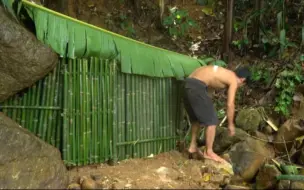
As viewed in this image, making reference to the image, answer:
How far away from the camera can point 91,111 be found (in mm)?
4742

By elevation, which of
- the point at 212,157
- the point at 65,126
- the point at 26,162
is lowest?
the point at 212,157

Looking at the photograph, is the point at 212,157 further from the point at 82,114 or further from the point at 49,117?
the point at 49,117

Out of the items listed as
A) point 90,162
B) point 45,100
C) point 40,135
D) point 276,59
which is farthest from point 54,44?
point 276,59

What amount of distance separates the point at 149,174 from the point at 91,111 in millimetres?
1162

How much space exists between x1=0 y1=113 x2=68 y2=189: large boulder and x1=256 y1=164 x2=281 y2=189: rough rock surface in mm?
2821

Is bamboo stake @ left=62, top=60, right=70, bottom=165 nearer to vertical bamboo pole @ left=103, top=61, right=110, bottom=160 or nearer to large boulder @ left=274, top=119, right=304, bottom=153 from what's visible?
vertical bamboo pole @ left=103, top=61, right=110, bottom=160

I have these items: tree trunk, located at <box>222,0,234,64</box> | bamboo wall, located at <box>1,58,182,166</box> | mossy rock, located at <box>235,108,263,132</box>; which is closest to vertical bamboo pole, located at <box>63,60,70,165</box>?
bamboo wall, located at <box>1,58,182,166</box>

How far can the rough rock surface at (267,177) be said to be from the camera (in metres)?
5.07

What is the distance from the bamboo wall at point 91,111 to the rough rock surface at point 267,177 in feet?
5.54

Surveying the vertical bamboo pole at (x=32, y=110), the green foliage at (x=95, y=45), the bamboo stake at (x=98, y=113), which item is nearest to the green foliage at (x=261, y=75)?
the green foliage at (x=95, y=45)

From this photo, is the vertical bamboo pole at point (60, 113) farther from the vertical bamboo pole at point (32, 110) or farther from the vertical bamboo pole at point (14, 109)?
the vertical bamboo pole at point (14, 109)

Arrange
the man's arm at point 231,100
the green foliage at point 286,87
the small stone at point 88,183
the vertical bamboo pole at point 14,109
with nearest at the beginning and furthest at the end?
the small stone at point 88,183 → the vertical bamboo pole at point 14,109 → the man's arm at point 231,100 → the green foliage at point 286,87

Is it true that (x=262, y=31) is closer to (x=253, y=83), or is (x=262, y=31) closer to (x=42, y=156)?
(x=253, y=83)

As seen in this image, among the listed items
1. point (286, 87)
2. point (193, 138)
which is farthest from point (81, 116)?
point (286, 87)
